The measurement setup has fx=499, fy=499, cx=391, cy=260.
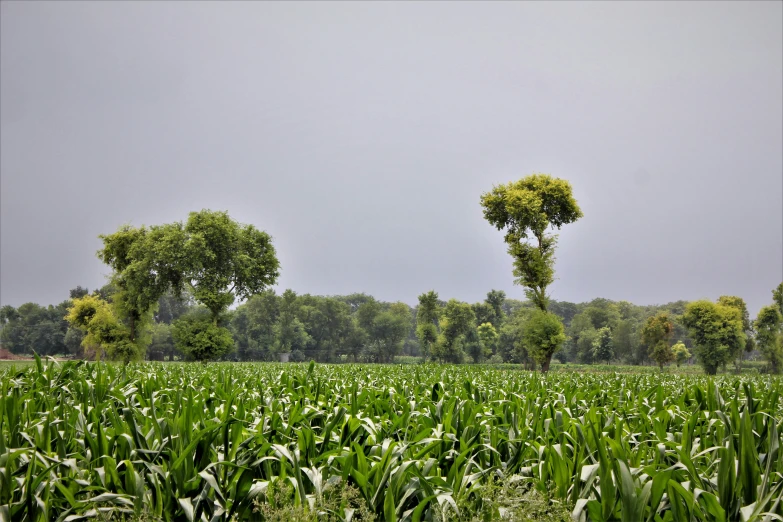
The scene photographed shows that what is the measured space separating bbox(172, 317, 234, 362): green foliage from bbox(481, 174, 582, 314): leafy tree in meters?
25.4

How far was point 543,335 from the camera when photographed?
123 feet

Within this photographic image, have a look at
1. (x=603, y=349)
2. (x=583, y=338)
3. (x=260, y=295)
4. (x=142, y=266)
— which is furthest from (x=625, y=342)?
(x=142, y=266)

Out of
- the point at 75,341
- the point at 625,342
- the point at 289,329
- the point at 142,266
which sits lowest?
the point at 625,342

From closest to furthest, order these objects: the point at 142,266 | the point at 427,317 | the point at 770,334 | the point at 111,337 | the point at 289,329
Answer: the point at 142,266 < the point at 111,337 < the point at 770,334 < the point at 427,317 < the point at 289,329

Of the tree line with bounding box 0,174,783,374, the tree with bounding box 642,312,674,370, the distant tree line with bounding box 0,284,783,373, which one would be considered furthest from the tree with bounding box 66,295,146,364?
the tree with bounding box 642,312,674,370

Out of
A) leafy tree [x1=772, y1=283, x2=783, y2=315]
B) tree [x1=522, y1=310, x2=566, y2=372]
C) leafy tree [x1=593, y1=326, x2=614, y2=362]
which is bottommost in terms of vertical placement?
leafy tree [x1=593, y1=326, x2=614, y2=362]

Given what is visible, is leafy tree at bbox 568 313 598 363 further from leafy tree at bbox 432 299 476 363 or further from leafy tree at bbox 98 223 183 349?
leafy tree at bbox 98 223 183 349

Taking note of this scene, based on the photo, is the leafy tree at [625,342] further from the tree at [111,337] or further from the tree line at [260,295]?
the tree at [111,337]

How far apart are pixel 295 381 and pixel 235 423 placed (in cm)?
427

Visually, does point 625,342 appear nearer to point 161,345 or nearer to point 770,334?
point 770,334

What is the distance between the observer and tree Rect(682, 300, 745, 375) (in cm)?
4481

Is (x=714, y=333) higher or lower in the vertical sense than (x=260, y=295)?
lower

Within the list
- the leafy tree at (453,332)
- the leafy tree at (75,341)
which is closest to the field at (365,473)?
the leafy tree at (453,332)

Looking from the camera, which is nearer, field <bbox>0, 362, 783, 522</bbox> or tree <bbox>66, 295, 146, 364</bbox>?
field <bbox>0, 362, 783, 522</bbox>
